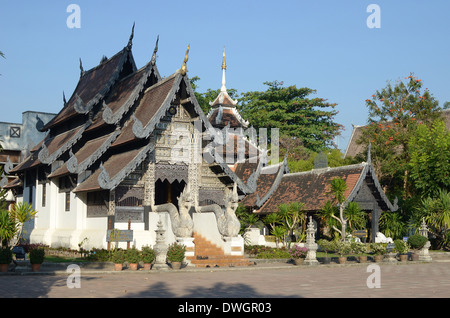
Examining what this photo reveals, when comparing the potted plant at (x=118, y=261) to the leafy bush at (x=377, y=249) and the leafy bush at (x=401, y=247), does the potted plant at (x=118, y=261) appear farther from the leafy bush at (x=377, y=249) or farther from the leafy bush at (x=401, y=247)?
the leafy bush at (x=401, y=247)

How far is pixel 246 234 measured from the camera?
30562 millimetres

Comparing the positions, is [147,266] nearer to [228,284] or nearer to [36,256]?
[36,256]

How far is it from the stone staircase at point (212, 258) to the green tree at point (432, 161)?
45.7 ft

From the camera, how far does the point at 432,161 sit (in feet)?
102

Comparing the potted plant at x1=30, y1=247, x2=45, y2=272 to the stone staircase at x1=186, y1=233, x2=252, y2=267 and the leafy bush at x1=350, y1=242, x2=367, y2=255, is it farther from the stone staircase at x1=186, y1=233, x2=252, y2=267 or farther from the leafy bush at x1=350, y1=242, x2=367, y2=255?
the leafy bush at x1=350, y1=242, x2=367, y2=255

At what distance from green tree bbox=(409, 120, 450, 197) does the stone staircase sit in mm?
13920

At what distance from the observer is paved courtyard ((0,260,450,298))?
40.4 feet

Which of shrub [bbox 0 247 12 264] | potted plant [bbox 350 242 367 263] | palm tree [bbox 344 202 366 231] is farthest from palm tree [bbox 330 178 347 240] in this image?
shrub [bbox 0 247 12 264]

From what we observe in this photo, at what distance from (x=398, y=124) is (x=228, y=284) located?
27.1m

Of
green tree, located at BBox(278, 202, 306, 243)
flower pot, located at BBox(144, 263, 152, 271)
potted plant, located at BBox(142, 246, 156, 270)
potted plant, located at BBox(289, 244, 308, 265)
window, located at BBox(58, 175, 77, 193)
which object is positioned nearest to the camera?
potted plant, located at BBox(142, 246, 156, 270)

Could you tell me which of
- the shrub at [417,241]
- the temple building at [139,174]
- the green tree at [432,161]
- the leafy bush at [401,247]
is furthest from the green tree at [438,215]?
the leafy bush at [401,247]

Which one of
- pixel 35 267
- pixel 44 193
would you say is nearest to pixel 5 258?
pixel 35 267
